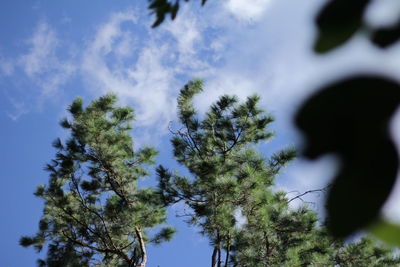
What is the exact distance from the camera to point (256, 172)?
4.93m

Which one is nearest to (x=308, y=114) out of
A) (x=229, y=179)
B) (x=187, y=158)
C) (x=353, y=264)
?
(x=229, y=179)

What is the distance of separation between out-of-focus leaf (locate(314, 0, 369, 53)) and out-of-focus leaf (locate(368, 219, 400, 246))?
3.4 inches

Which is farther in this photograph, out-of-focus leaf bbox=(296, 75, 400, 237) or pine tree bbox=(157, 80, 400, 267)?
pine tree bbox=(157, 80, 400, 267)

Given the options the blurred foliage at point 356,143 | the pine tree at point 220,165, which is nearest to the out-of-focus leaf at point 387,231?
the blurred foliage at point 356,143

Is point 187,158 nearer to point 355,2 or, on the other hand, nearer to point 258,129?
point 258,129

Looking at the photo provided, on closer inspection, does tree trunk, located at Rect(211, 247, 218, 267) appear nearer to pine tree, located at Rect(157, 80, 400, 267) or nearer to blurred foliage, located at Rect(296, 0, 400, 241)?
pine tree, located at Rect(157, 80, 400, 267)

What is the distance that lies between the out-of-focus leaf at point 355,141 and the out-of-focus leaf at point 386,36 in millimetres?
60

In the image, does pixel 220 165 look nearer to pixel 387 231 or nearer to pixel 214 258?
pixel 214 258

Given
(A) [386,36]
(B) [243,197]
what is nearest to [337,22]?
(A) [386,36]

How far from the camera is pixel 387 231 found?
0.17 m

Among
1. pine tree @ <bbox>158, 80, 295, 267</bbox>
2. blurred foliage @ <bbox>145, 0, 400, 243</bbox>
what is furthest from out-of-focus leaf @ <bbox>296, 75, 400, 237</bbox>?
pine tree @ <bbox>158, 80, 295, 267</bbox>

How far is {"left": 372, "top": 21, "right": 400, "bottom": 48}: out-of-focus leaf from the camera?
0.22 metres

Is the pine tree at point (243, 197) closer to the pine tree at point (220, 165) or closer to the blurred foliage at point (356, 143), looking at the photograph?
the pine tree at point (220, 165)

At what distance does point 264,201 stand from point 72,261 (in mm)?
2773
